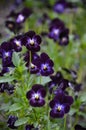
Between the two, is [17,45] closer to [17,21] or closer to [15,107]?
[15,107]

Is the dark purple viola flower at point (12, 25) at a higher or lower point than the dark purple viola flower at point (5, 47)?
lower

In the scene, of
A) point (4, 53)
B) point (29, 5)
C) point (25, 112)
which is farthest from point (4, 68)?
point (29, 5)

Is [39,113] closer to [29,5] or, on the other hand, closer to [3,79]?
[3,79]

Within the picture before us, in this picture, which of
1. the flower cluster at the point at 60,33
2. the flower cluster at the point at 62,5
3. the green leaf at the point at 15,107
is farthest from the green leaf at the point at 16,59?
the flower cluster at the point at 62,5

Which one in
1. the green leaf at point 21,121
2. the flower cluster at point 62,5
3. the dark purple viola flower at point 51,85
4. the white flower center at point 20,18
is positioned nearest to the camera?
the green leaf at point 21,121

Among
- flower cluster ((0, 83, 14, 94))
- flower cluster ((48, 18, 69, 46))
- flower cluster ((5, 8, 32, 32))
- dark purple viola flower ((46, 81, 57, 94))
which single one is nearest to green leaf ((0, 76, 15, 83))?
flower cluster ((0, 83, 14, 94))

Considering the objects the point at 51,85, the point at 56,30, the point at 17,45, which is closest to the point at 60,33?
the point at 56,30

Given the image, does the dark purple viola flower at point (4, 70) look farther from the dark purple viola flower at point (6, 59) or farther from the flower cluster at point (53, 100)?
the flower cluster at point (53, 100)
